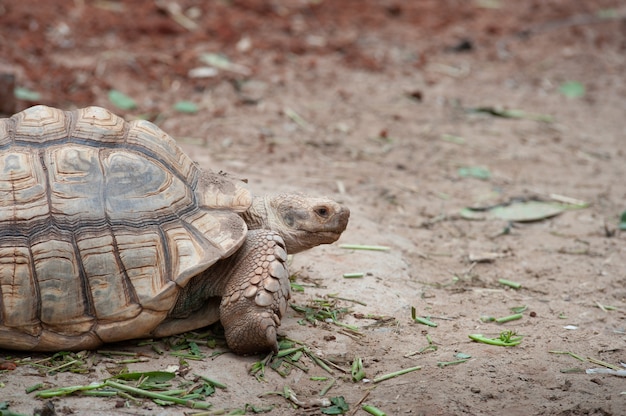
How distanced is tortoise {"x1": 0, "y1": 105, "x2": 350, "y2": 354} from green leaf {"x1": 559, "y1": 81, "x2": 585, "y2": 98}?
18.2ft

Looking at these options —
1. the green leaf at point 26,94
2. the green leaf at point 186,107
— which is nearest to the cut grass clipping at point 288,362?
the green leaf at point 186,107

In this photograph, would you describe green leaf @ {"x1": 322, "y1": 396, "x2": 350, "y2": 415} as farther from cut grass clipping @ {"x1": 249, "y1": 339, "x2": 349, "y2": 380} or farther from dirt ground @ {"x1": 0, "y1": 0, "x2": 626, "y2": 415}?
cut grass clipping @ {"x1": 249, "y1": 339, "x2": 349, "y2": 380}

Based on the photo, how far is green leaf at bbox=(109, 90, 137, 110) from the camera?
20.8 feet

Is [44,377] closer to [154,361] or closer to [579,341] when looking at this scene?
[154,361]

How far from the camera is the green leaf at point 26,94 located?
20.1 feet

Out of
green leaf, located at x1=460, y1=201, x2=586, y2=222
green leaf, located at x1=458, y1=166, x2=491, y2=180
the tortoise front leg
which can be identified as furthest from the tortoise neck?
green leaf, located at x1=458, y1=166, x2=491, y2=180

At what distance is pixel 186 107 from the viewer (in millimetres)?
6504

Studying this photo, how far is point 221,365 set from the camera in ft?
10.5

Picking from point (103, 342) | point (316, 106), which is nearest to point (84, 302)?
point (103, 342)

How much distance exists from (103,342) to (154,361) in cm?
22

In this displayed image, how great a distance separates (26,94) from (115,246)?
353 centimetres

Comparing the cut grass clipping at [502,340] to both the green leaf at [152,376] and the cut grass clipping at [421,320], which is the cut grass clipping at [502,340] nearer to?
the cut grass clipping at [421,320]

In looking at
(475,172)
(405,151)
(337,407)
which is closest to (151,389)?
(337,407)

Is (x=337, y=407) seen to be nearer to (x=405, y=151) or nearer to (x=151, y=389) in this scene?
(x=151, y=389)
